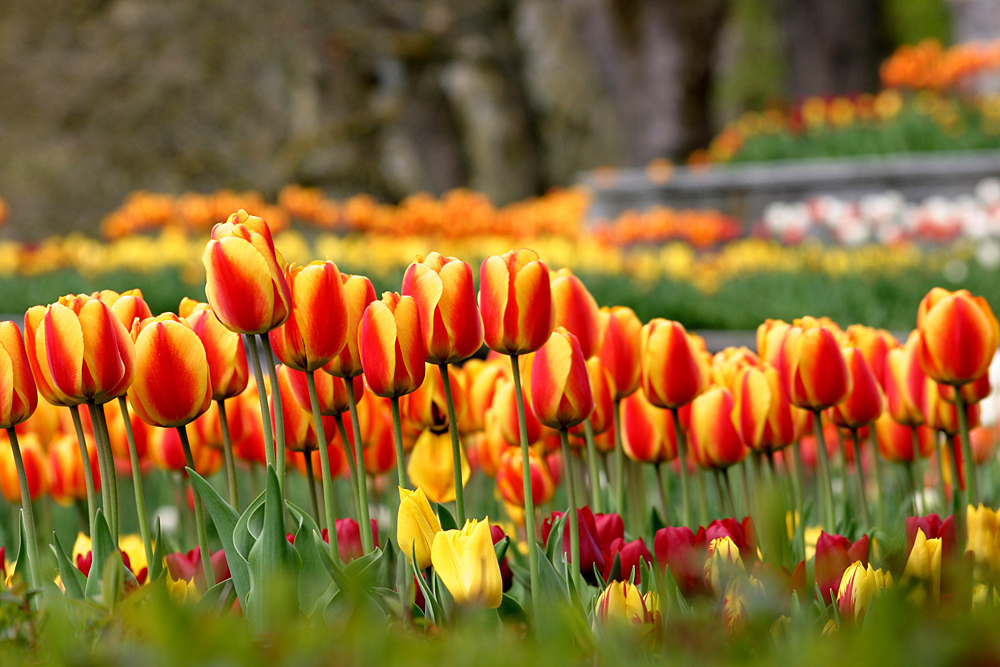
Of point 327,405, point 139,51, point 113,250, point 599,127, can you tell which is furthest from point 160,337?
point 599,127

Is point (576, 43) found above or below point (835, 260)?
above

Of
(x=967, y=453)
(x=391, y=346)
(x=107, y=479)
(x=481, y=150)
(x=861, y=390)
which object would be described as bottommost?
(x=967, y=453)

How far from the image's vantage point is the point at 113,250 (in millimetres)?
6055

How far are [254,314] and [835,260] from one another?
17.9 ft

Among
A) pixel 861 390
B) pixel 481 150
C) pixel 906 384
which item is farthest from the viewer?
pixel 481 150

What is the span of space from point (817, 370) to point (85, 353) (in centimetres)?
93

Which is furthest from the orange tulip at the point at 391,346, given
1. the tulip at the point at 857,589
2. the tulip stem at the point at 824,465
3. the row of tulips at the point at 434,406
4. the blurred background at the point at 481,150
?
the blurred background at the point at 481,150

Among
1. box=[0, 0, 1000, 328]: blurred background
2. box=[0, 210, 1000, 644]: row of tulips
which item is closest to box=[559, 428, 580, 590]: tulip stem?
box=[0, 210, 1000, 644]: row of tulips

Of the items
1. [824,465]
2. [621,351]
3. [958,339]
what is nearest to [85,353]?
[621,351]

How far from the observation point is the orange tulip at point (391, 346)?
1021 millimetres

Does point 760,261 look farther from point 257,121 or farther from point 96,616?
point 257,121

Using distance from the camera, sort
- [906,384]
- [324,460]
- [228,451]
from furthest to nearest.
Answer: [906,384] → [228,451] → [324,460]

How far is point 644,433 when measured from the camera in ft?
4.75

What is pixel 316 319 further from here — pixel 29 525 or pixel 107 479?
pixel 29 525
